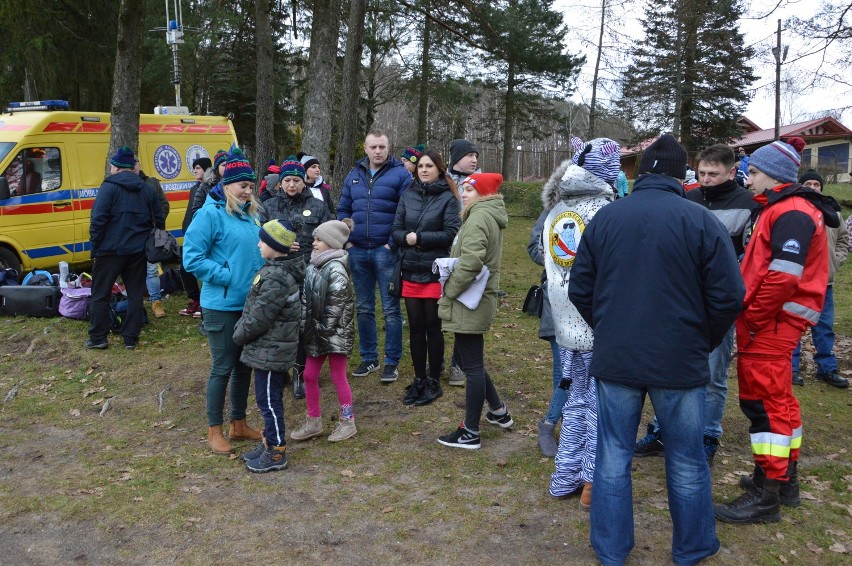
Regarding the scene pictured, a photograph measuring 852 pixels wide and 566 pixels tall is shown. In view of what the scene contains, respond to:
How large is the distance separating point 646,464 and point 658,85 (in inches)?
1082

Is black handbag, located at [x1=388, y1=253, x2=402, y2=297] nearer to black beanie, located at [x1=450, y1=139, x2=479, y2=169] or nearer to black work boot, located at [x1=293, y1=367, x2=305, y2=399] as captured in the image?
black beanie, located at [x1=450, y1=139, x2=479, y2=169]

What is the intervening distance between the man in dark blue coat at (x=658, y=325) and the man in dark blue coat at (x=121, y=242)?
233 inches

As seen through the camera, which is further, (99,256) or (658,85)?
(658,85)

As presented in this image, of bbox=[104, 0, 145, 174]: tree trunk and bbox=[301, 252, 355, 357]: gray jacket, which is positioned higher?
bbox=[104, 0, 145, 174]: tree trunk

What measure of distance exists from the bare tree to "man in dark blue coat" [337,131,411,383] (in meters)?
6.60

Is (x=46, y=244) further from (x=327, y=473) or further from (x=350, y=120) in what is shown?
(x=327, y=473)

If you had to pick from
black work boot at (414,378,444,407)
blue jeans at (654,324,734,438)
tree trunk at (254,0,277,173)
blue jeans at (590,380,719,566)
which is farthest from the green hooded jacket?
tree trunk at (254,0,277,173)

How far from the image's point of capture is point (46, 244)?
10812 mm

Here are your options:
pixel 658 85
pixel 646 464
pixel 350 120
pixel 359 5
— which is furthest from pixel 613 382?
pixel 658 85

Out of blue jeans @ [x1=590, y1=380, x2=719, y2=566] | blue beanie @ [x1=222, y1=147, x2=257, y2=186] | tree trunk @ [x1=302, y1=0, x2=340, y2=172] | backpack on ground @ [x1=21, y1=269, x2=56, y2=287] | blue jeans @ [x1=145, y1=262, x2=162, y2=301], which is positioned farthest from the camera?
tree trunk @ [x1=302, y1=0, x2=340, y2=172]

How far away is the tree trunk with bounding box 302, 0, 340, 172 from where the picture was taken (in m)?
10.3

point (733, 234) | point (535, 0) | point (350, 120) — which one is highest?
point (535, 0)

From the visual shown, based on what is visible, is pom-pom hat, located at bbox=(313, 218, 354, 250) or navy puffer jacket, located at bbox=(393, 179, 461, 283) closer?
pom-pom hat, located at bbox=(313, 218, 354, 250)

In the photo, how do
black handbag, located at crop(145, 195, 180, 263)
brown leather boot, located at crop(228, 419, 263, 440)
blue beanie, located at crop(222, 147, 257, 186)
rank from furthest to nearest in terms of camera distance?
black handbag, located at crop(145, 195, 180, 263) < brown leather boot, located at crop(228, 419, 263, 440) < blue beanie, located at crop(222, 147, 257, 186)
